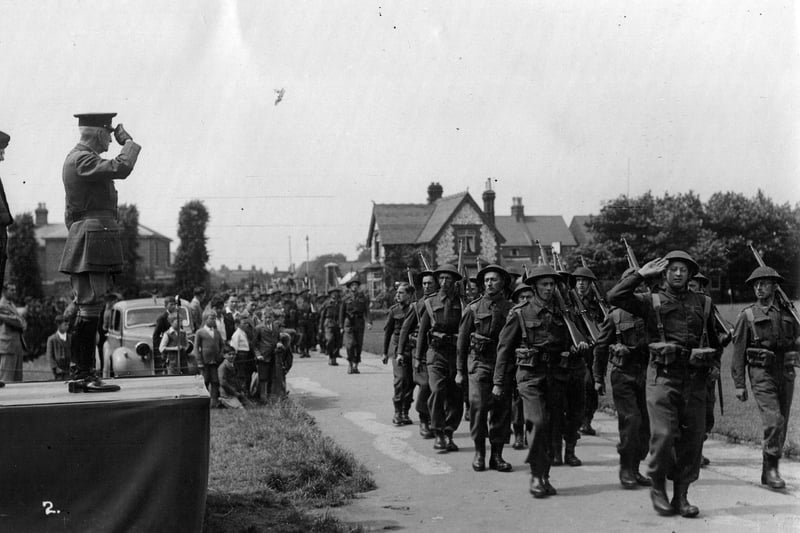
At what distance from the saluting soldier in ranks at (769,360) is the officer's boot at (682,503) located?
131cm

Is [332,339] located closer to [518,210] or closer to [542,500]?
[542,500]

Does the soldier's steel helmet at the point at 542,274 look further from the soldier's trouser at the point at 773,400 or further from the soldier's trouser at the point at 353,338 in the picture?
the soldier's trouser at the point at 353,338

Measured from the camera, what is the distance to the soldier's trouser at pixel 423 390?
449 inches

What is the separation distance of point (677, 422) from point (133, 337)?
11951mm

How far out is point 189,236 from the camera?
81938 millimetres

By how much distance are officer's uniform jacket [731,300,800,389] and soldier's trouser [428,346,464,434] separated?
353cm

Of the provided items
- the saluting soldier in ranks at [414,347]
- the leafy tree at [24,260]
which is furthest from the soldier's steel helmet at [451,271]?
the leafy tree at [24,260]

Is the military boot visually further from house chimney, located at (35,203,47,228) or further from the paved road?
house chimney, located at (35,203,47,228)

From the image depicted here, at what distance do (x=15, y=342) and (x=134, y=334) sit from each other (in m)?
3.26

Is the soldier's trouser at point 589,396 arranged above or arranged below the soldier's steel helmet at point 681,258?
below

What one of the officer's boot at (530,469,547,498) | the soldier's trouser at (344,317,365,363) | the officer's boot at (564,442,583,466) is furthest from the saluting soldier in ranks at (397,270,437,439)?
the soldier's trouser at (344,317,365,363)

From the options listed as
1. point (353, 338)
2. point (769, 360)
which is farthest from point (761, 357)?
point (353, 338)

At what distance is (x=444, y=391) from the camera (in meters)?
10.6

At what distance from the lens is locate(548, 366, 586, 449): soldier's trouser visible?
27.4 ft
